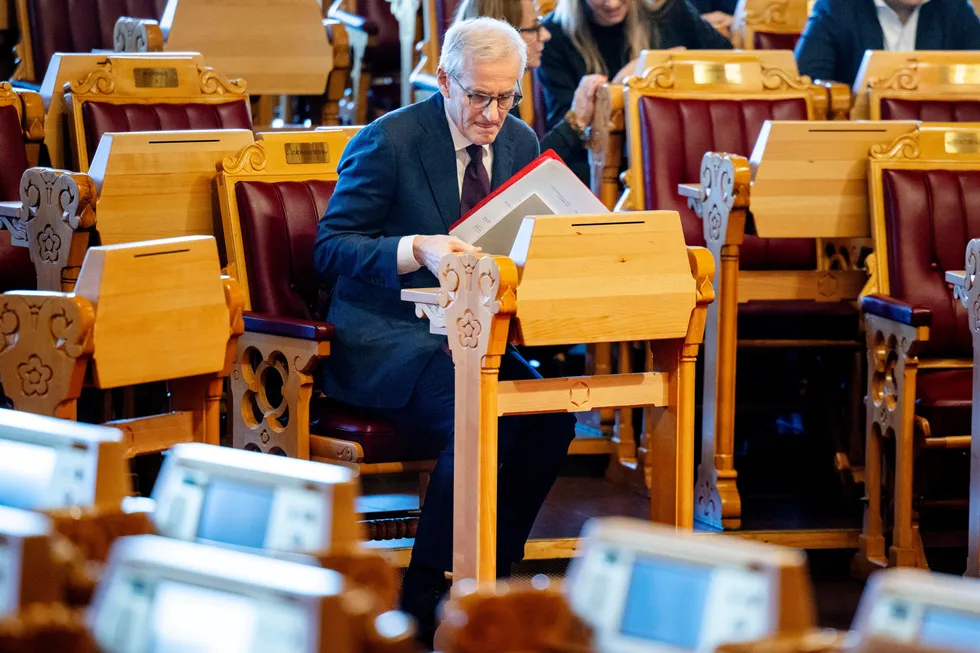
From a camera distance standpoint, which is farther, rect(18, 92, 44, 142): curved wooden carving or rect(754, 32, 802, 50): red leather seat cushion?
rect(754, 32, 802, 50): red leather seat cushion

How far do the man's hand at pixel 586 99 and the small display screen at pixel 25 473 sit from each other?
2.67 meters

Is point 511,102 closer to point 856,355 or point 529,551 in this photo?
point 529,551

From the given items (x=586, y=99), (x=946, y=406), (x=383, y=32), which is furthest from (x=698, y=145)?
(x=383, y=32)

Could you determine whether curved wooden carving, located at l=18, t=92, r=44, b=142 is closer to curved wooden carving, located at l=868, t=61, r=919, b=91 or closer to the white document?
the white document

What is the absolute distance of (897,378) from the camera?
3176 mm

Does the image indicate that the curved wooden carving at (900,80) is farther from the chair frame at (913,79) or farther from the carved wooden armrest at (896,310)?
the carved wooden armrest at (896,310)

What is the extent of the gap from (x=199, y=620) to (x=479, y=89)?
1843 millimetres

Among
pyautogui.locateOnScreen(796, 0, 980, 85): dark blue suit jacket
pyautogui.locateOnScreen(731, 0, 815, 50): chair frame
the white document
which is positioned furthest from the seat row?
pyautogui.locateOnScreen(731, 0, 815, 50): chair frame

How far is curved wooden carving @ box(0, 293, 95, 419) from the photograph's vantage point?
2.28 m

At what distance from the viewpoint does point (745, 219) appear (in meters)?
3.36

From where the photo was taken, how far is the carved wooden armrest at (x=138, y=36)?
14.4 feet

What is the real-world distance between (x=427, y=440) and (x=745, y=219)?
97 centimetres

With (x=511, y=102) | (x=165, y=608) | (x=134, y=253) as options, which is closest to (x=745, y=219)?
(x=511, y=102)

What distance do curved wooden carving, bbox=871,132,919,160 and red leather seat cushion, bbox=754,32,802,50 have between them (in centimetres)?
198
